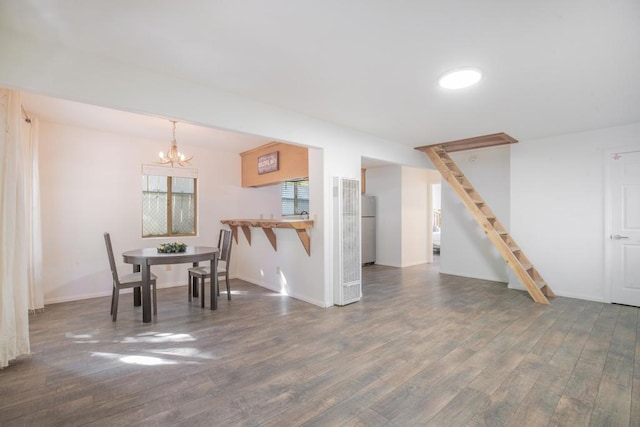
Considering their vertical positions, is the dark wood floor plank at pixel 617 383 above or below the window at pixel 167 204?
below

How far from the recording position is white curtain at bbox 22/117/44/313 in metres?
3.69

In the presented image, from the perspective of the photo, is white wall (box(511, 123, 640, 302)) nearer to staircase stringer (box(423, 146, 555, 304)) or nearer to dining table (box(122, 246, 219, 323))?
staircase stringer (box(423, 146, 555, 304))

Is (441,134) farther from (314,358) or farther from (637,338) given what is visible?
(314,358)

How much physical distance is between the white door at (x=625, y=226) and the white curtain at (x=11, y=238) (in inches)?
269

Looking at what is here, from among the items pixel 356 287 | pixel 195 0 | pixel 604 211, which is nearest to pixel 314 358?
pixel 356 287

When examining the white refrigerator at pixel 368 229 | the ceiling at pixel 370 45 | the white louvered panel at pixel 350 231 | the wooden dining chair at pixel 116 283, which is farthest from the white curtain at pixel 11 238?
the white refrigerator at pixel 368 229

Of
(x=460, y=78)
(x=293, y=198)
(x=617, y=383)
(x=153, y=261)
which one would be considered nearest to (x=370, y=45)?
(x=460, y=78)

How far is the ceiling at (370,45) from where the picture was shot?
5.80 feet

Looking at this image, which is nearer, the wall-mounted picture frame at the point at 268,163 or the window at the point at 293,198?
the wall-mounted picture frame at the point at 268,163

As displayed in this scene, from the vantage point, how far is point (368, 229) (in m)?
7.16

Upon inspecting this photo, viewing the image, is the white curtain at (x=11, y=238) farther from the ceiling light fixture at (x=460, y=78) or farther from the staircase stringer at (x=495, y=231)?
the staircase stringer at (x=495, y=231)

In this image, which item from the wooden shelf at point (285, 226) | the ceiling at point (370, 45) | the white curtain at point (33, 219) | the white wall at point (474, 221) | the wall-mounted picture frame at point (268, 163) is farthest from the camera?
the white wall at point (474, 221)

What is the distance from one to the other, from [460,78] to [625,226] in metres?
3.60

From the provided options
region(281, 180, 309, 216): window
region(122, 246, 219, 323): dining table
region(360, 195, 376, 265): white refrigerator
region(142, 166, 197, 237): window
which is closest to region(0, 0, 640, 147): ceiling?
region(122, 246, 219, 323): dining table
